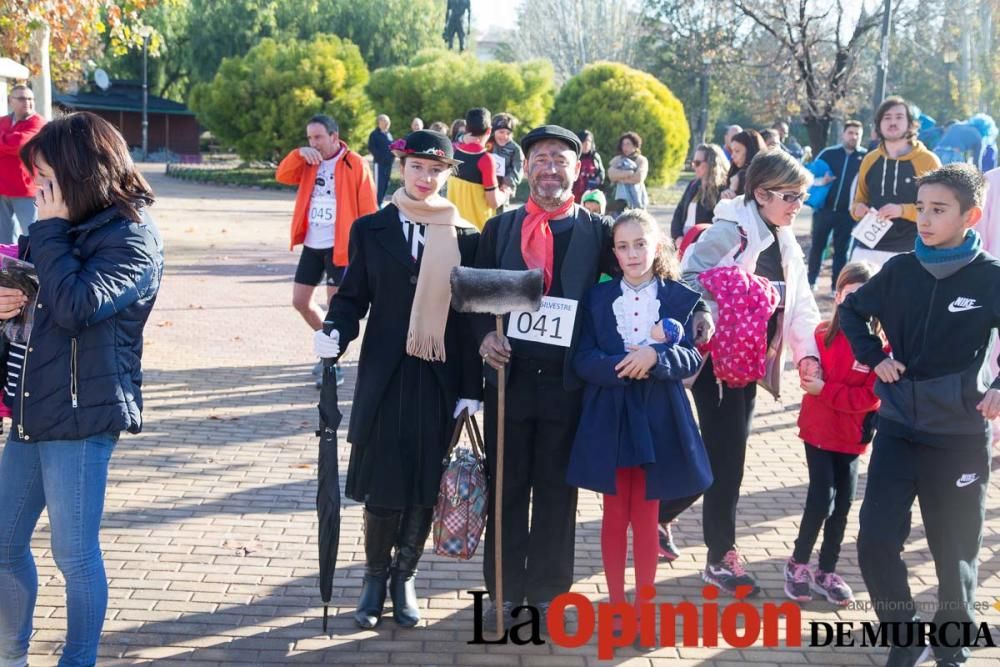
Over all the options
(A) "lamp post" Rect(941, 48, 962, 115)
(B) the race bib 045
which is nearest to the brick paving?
(B) the race bib 045

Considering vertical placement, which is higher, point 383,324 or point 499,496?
point 383,324

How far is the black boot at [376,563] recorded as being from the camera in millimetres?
4582

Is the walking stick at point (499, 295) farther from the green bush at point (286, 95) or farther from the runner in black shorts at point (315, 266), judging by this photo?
the green bush at point (286, 95)

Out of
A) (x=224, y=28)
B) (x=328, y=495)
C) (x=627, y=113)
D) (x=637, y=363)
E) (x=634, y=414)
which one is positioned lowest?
(x=328, y=495)

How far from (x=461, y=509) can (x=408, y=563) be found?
0.43 meters

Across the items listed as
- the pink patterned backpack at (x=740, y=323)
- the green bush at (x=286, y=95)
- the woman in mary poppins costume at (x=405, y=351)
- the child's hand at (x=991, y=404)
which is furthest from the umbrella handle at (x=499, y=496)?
the green bush at (x=286, y=95)

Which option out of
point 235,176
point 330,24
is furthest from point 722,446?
point 330,24

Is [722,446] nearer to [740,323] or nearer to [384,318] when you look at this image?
[740,323]

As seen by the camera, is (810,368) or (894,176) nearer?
(810,368)

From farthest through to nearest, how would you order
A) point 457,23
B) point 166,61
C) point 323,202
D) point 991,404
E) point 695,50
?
point 166,61 < point 457,23 < point 695,50 < point 323,202 < point 991,404

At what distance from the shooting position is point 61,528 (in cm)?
369

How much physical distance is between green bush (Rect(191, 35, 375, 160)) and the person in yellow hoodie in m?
26.5

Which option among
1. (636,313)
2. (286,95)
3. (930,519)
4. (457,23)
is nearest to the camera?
(930,519)

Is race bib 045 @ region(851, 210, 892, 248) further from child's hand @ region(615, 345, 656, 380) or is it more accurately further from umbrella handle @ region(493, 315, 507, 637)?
umbrella handle @ region(493, 315, 507, 637)
